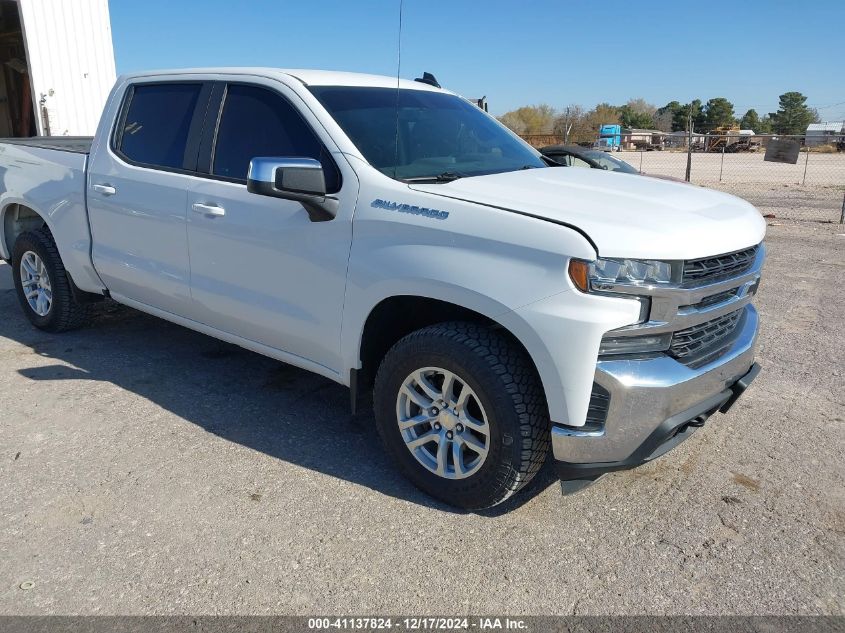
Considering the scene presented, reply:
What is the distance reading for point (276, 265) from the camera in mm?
3557

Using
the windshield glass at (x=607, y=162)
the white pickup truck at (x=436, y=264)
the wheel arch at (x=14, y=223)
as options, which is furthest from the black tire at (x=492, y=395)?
the windshield glass at (x=607, y=162)

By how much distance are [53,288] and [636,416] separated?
4.55 meters

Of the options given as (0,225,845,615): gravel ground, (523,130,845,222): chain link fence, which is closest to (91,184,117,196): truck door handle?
(0,225,845,615): gravel ground

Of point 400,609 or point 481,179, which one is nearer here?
point 400,609

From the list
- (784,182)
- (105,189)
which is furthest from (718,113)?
(105,189)

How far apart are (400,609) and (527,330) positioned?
1.14 metres

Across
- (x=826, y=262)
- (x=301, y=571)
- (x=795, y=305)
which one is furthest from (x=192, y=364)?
(x=826, y=262)

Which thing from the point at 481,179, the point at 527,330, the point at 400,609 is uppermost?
the point at 481,179

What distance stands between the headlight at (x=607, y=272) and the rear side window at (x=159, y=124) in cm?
266

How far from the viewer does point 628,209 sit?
9.40 ft

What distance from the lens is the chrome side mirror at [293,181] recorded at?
308 cm

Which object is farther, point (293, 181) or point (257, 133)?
point (257, 133)

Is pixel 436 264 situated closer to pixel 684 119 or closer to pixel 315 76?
pixel 315 76

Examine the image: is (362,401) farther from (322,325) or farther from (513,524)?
(513,524)
